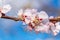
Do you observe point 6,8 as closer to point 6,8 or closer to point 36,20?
point 6,8

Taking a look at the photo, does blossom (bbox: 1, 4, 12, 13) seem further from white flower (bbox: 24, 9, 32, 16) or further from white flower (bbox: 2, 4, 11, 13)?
white flower (bbox: 24, 9, 32, 16)

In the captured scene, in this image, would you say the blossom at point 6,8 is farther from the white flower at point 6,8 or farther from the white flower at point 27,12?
the white flower at point 27,12

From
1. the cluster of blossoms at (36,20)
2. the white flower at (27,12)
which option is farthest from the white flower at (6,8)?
the white flower at (27,12)

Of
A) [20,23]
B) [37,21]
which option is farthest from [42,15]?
[20,23]

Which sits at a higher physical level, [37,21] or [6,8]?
[6,8]

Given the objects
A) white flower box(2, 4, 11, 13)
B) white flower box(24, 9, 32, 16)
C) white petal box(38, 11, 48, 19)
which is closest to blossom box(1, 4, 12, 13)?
white flower box(2, 4, 11, 13)

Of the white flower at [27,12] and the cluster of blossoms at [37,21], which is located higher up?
the white flower at [27,12]

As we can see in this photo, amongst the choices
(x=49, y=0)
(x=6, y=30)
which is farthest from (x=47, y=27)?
(x=6, y=30)

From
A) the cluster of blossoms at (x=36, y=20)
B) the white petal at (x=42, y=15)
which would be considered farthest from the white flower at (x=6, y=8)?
the white petal at (x=42, y=15)

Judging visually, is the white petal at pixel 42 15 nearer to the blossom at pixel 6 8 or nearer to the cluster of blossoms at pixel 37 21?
the cluster of blossoms at pixel 37 21
